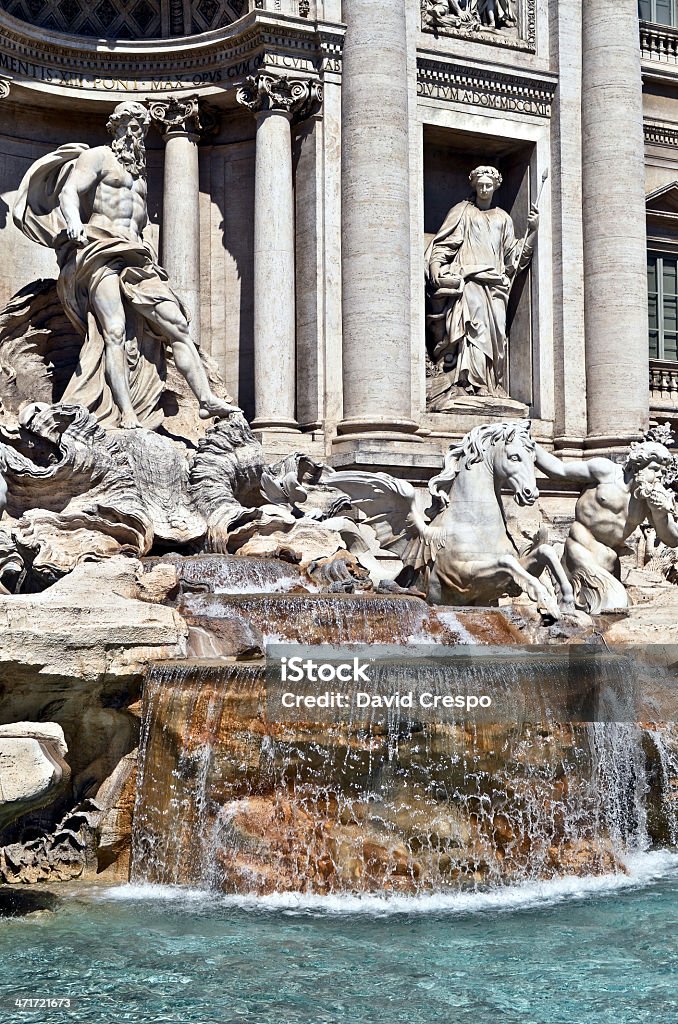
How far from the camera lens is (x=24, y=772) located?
7.13 m

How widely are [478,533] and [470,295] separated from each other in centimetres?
548

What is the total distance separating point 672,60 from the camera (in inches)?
744

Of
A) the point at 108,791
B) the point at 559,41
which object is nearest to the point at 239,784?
the point at 108,791

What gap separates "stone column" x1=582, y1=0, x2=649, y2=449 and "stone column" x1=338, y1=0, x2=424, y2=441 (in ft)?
9.59

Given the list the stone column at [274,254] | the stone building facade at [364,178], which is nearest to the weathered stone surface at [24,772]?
the stone building facade at [364,178]

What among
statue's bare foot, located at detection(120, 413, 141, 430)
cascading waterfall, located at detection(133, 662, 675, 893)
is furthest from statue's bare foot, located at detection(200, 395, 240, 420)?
cascading waterfall, located at detection(133, 662, 675, 893)

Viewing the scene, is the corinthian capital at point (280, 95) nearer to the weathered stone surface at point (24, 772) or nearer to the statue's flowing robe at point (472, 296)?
the statue's flowing robe at point (472, 296)

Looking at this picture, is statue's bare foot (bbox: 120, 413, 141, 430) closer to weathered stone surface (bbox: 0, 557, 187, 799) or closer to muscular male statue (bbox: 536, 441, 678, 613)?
muscular male statue (bbox: 536, 441, 678, 613)

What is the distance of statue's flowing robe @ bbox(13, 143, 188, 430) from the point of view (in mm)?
13930

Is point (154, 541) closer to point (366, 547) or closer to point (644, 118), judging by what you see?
point (366, 547)

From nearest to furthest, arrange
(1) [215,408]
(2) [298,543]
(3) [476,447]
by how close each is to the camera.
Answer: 1. (3) [476,447]
2. (2) [298,543]
3. (1) [215,408]

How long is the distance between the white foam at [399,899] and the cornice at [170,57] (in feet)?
34.5

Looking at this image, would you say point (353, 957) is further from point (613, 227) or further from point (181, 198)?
point (613, 227)

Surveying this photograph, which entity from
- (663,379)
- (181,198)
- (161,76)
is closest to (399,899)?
(181,198)
